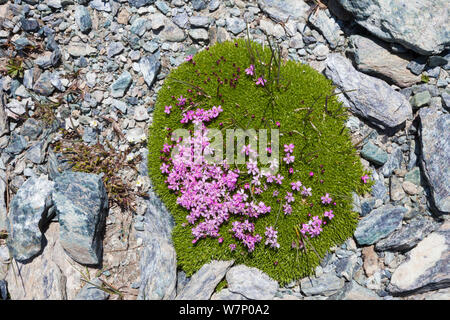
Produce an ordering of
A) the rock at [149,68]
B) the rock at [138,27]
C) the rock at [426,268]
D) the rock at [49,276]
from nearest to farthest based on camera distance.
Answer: the rock at [426,268], the rock at [49,276], the rock at [149,68], the rock at [138,27]

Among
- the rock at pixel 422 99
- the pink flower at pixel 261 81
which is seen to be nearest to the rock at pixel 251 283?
the pink flower at pixel 261 81

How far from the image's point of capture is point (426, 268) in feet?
20.5

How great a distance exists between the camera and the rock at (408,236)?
6.43 m

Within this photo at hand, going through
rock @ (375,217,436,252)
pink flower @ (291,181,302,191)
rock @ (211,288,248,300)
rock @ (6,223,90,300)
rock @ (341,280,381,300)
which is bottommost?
rock @ (211,288,248,300)

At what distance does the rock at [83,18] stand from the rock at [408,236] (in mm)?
7561

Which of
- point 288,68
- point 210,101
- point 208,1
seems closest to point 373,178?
point 288,68

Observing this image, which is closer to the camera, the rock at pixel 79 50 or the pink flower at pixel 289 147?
the pink flower at pixel 289 147

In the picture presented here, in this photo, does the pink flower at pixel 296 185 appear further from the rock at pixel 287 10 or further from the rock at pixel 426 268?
the rock at pixel 287 10

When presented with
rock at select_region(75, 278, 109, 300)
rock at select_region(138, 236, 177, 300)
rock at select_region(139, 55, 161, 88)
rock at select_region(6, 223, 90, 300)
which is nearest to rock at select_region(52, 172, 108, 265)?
rock at select_region(6, 223, 90, 300)

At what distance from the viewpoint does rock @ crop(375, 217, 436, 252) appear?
643cm

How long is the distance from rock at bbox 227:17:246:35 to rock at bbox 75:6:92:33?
121 inches

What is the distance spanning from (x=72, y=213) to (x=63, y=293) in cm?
151

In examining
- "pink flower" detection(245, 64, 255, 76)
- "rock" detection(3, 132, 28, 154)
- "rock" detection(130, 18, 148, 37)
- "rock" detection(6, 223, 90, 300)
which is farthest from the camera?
"rock" detection(130, 18, 148, 37)

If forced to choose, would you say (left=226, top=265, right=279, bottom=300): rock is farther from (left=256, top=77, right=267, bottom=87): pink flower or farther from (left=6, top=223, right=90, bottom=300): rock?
(left=256, top=77, right=267, bottom=87): pink flower
